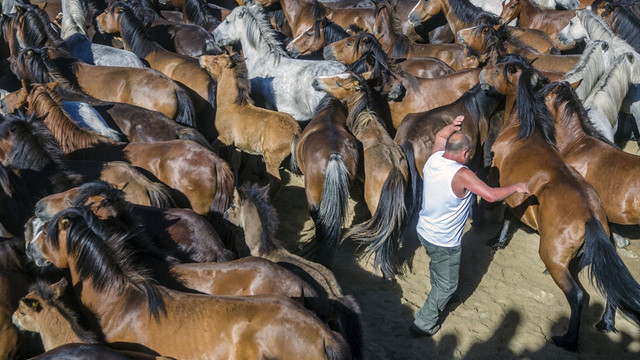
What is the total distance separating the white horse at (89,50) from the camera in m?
8.30

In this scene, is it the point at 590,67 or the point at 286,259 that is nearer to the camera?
the point at 286,259

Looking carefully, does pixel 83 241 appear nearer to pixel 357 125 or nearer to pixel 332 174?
pixel 332 174

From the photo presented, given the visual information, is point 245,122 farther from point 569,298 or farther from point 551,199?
point 569,298

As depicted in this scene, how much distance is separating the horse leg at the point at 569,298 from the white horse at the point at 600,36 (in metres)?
3.83

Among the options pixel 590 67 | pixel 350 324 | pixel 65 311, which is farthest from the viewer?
pixel 590 67

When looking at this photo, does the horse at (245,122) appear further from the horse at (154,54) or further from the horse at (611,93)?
the horse at (611,93)

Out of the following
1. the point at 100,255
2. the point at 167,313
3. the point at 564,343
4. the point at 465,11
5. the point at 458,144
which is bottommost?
the point at 564,343

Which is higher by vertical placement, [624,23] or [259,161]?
[624,23]

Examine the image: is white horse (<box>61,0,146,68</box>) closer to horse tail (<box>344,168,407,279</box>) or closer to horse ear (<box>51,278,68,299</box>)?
horse tail (<box>344,168,407,279</box>)

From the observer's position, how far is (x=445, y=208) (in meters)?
4.83

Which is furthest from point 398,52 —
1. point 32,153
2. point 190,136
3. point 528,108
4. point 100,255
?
point 100,255

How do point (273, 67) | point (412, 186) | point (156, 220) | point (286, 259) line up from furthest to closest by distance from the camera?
point (273, 67)
point (412, 186)
point (156, 220)
point (286, 259)

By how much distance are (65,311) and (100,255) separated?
1.30 ft

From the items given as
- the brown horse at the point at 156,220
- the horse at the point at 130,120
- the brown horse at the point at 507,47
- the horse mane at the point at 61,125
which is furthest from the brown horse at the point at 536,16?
the brown horse at the point at 156,220
